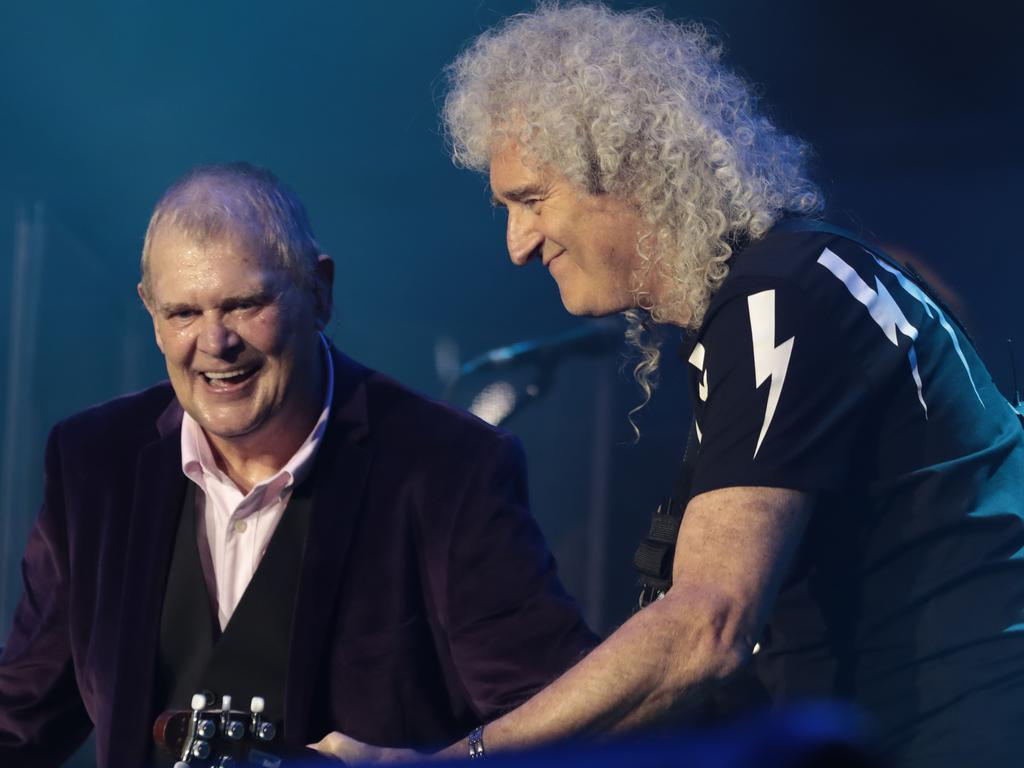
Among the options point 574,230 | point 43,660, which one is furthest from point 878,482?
point 43,660

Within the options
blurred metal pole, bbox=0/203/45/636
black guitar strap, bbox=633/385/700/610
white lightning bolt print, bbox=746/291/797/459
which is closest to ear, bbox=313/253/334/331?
black guitar strap, bbox=633/385/700/610

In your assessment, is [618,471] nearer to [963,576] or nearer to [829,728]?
[963,576]

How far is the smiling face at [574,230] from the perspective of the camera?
2.04 m

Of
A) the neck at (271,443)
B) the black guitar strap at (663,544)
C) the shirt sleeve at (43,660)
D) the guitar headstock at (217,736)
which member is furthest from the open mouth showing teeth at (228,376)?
the black guitar strap at (663,544)

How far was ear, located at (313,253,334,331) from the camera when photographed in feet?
8.48

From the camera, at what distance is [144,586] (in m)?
2.48

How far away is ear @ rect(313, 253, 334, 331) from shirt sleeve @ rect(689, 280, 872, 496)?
112cm

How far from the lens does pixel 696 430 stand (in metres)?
1.99

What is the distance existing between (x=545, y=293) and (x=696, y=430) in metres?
2.66

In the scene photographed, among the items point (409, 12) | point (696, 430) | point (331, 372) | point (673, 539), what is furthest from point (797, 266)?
point (409, 12)

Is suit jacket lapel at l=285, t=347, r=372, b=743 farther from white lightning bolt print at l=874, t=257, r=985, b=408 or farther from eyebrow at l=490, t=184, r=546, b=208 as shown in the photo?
white lightning bolt print at l=874, t=257, r=985, b=408

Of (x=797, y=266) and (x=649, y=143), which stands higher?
(x=649, y=143)

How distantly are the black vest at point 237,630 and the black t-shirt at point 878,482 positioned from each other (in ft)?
3.45

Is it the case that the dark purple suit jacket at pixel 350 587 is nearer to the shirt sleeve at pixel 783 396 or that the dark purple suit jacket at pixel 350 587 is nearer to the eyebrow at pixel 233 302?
the eyebrow at pixel 233 302
